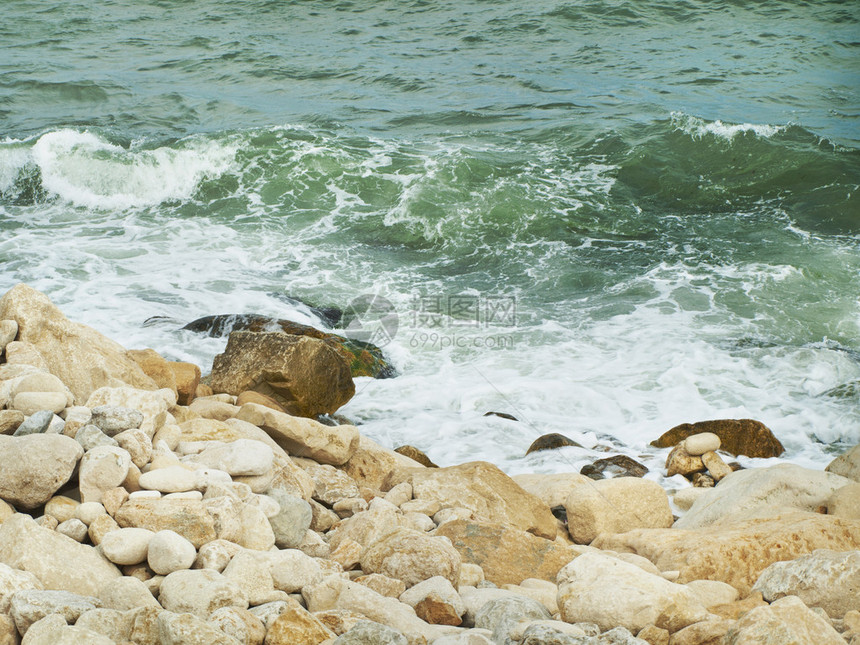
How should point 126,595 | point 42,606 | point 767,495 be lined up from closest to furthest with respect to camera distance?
point 42,606 < point 126,595 < point 767,495

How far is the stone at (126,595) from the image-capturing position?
2.83 meters

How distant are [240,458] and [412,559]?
41.1 inches

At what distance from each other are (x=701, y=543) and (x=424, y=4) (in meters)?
19.6

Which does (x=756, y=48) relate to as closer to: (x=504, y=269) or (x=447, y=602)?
(x=504, y=269)

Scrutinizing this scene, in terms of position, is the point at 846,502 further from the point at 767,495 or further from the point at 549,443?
the point at 549,443

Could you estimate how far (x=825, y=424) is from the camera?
259 inches

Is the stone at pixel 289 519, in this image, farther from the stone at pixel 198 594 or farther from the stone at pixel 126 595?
the stone at pixel 126 595

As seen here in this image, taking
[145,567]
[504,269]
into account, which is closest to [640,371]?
[504,269]

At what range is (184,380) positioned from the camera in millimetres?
5930

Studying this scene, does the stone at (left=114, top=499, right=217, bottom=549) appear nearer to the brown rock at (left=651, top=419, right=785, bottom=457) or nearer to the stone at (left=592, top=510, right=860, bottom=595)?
the stone at (left=592, top=510, right=860, bottom=595)

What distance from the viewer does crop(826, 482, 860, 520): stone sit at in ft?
14.3

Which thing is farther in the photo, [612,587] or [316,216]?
[316,216]

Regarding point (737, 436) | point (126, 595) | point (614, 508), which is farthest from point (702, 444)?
point (126, 595)

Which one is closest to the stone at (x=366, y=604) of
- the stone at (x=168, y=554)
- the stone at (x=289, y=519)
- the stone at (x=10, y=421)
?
the stone at (x=168, y=554)
